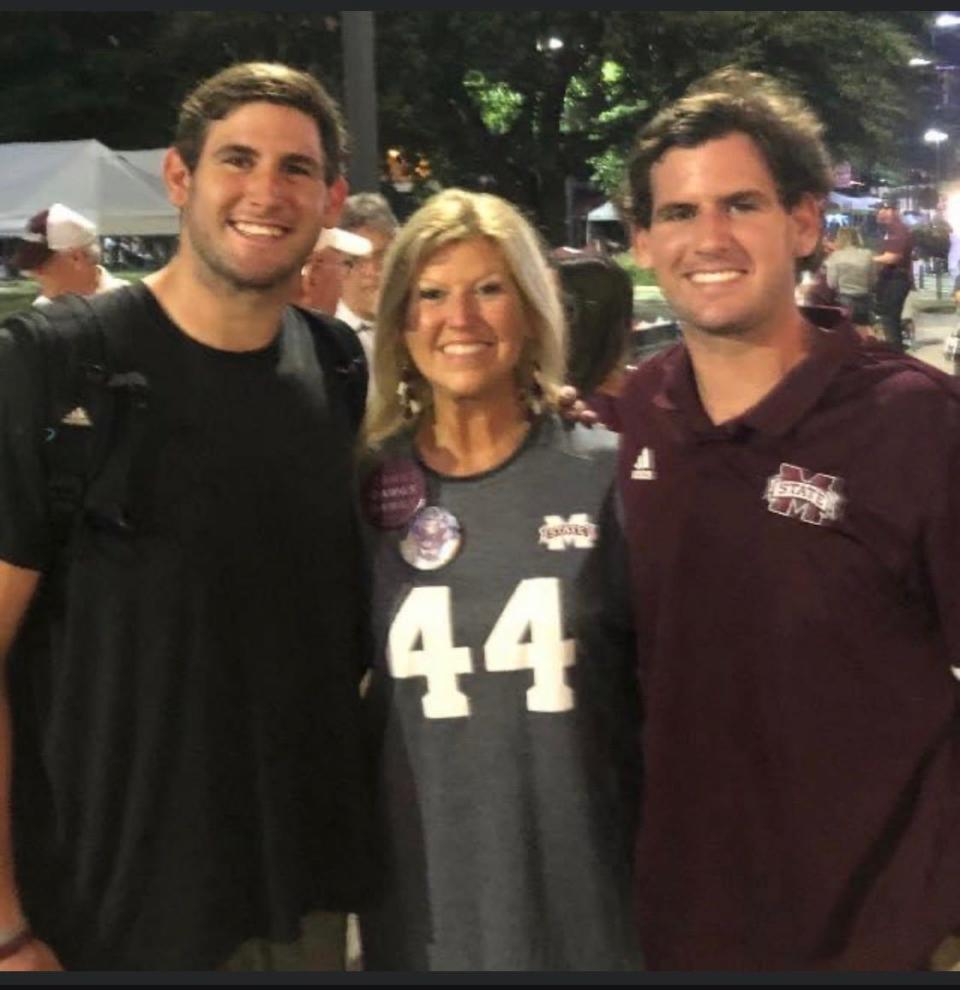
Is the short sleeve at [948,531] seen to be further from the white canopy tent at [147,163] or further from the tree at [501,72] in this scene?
the tree at [501,72]

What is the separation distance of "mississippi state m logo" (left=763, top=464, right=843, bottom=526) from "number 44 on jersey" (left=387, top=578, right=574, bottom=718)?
40cm

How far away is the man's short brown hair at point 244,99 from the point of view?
7.84 feet

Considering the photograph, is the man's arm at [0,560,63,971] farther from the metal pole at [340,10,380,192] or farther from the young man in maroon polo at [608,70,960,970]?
the metal pole at [340,10,380,192]

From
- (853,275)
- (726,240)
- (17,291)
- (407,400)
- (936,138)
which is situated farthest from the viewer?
(936,138)

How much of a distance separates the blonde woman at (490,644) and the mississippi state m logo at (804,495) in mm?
340

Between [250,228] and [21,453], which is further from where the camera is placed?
[250,228]

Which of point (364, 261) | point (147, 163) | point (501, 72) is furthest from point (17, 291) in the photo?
point (364, 261)

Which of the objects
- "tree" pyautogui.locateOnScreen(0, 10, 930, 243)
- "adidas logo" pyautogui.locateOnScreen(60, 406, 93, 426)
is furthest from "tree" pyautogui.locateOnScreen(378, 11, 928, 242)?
"adidas logo" pyautogui.locateOnScreen(60, 406, 93, 426)

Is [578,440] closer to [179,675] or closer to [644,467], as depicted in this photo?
[644,467]

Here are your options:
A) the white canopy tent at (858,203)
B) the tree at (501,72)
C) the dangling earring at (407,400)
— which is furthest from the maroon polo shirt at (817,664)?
the white canopy tent at (858,203)

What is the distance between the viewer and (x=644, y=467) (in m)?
2.33

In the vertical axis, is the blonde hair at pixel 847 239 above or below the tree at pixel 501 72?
below

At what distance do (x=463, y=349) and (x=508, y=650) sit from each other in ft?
1.81

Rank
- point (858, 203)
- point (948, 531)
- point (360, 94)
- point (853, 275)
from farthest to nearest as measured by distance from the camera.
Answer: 1. point (858, 203)
2. point (853, 275)
3. point (360, 94)
4. point (948, 531)
